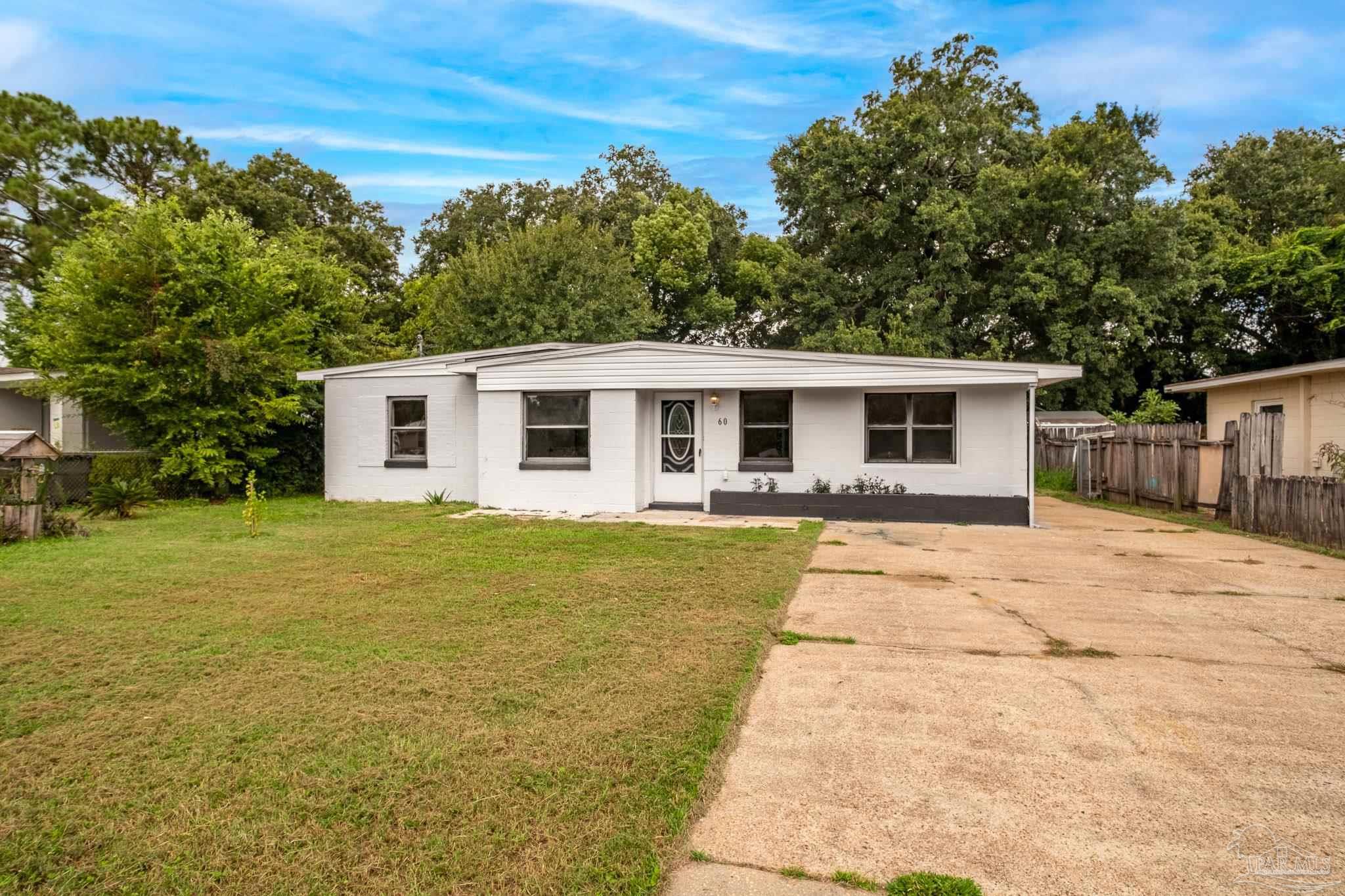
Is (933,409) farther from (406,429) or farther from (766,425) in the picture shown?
(406,429)

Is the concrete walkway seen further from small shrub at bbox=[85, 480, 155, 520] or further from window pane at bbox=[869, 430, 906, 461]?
small shrub at bbox=[85, 480, 155, 520]

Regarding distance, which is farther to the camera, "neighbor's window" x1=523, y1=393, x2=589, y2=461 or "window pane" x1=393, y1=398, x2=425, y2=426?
"window pane" x1=393, y1=398, x2=425, y2=426

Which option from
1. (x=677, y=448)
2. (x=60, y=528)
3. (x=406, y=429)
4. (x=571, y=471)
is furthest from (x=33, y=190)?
(x=677, y=448)

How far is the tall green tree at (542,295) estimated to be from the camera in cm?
2242

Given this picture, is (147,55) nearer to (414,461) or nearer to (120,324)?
(120,324)

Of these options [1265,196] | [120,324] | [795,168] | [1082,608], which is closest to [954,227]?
[795,168]

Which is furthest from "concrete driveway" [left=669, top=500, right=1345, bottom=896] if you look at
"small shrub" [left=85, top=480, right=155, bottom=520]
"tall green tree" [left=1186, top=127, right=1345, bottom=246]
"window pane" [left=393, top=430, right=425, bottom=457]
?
"tall green tree" [left=1186, top=127, right=1345, bottom=246]

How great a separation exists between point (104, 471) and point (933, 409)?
563 inches

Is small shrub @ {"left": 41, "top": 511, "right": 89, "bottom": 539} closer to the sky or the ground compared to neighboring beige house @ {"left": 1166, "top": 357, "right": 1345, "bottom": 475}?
closer to the ground

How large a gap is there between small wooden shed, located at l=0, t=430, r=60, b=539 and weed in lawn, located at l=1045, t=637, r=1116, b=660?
34.8 feet

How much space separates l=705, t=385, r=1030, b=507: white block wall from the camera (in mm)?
10906

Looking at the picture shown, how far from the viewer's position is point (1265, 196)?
26.2 meters

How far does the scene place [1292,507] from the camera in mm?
8930

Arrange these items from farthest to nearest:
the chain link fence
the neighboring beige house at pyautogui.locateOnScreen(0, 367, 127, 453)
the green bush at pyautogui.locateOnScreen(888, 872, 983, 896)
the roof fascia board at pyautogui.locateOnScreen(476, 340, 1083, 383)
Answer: the neighboring beige house at pyautogui.locateOnScreen(0, 367, 127, 453), the chain link fence, the roof fascia board at pyautogui.locateOnScreen(476, 340, 1083, 383), the green bush at pyautogui.locateOnScreen(888, 872, 983, 896)
